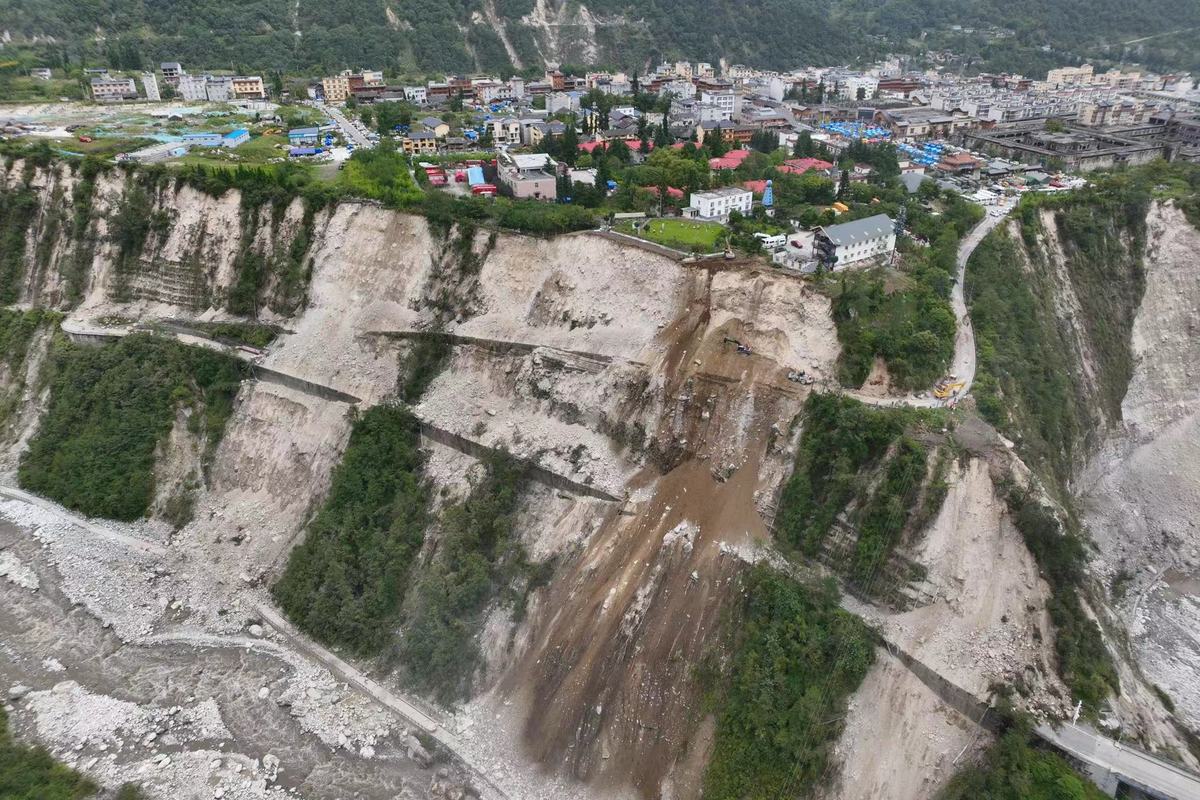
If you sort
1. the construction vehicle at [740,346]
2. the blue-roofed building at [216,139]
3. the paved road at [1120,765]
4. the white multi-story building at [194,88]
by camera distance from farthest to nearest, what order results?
the white multi-story building at [194,88]
the blue-roofed building at [216,139]
the construction vehicle at [740,346]
the paved road at [1120,765]

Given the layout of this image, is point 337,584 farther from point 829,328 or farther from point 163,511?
point 829,328

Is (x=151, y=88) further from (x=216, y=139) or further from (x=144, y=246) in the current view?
(x=144, y=246)

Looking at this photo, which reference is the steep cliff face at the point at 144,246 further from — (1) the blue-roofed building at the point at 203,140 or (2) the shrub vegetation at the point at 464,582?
(2) the shrub vegetation at the point at 464,582

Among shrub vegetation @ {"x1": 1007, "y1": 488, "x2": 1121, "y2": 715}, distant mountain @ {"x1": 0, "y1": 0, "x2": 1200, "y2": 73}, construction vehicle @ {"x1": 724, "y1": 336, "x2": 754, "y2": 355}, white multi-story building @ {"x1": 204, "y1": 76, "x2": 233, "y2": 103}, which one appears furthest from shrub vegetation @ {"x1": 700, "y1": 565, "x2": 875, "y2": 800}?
distant mountain @ {"x1": 0, "y1": 0, "x2": 1200, "y2": 73}

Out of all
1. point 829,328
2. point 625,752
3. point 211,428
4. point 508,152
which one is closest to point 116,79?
point 508,152

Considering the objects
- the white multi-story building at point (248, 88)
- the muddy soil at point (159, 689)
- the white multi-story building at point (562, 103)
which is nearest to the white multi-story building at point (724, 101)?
the white multi-story building at point (562, 103)
